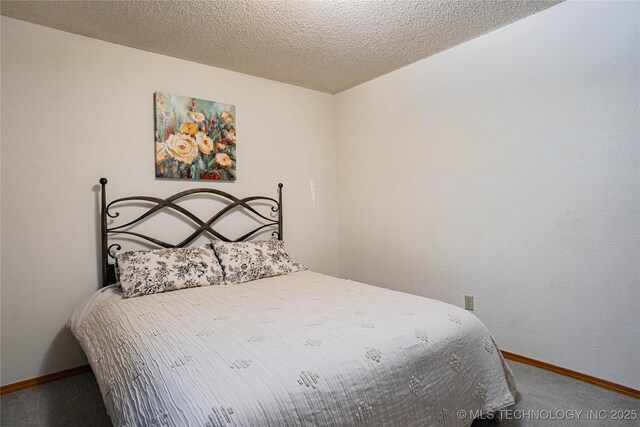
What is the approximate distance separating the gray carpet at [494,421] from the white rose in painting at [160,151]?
168 cm

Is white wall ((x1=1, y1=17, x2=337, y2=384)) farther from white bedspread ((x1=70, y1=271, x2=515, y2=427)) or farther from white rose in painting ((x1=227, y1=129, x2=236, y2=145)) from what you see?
white bedspread ((x1=70, y1=271, x2=515, y2=427))

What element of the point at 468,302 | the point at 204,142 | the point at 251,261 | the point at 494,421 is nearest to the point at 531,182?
the point at 468,302

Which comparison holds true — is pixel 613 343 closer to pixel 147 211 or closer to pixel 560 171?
pixel 560 171

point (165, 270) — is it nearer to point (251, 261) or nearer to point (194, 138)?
point (251, 261)

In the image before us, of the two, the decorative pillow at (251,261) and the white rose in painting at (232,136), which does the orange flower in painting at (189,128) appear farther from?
the decorative pillow at (251,261)

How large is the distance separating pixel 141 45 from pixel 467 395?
3167 millimetres

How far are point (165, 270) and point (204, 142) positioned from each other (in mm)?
1182

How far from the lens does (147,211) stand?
2773 mm

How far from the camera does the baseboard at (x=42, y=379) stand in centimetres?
223

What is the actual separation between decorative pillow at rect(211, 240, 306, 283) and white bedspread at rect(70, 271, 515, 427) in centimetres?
58

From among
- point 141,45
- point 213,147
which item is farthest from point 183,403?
point 141,45

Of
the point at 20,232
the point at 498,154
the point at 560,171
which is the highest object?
the point at 498,154

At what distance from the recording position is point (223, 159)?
3137 millimetres

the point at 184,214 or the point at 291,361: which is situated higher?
the point at 184,214
